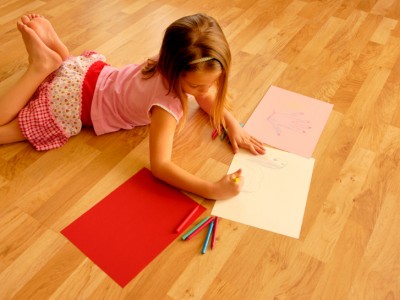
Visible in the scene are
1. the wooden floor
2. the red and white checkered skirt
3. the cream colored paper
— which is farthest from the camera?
the red and white checkered skirt

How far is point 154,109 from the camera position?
87 centimetres

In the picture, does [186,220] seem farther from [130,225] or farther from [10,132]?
[10,132]

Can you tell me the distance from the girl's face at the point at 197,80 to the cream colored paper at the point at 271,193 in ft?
0.79

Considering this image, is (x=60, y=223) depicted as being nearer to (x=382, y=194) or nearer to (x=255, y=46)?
(x=382, y=194)

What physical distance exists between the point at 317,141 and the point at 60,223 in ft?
2.32

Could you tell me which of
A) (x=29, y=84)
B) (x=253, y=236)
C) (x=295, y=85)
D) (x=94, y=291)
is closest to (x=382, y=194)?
(x=253, y=236)

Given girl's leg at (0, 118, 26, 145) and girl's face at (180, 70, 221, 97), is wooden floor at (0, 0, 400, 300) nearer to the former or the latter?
girl's leg at (0, 118, 26, 145)

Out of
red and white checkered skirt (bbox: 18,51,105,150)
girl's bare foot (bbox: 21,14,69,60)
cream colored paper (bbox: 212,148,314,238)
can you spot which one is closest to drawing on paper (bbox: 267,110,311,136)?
cream colored paper (bbox: 212,148,314,238)

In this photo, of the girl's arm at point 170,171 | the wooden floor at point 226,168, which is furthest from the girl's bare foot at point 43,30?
the girl's arm at point 170,171

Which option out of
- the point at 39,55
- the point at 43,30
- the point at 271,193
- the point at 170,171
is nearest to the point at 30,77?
the point at 39,55

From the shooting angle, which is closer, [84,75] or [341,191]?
[341,191]

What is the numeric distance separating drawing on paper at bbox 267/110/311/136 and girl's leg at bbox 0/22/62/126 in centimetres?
65

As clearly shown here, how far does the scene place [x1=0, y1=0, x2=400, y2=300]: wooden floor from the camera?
2.39 ft

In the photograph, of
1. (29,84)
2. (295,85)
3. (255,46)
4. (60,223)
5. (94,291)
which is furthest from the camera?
(255,46)
